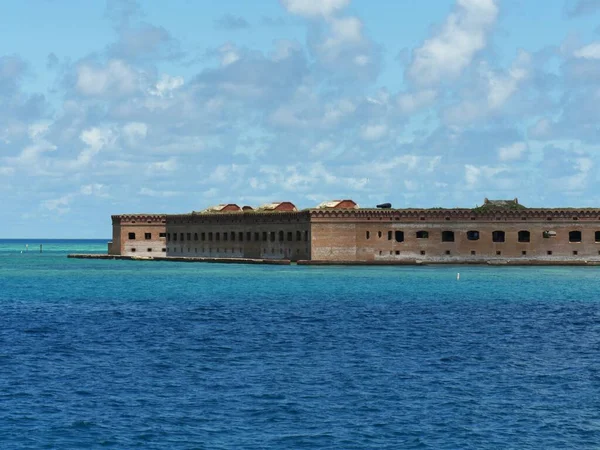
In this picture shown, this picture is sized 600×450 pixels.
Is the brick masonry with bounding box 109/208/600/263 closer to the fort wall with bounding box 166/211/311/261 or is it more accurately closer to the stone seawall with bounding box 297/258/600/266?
the stone seawall with bounding box 297/258/600/266

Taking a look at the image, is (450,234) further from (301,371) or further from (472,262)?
(301,371)

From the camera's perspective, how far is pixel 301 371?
93.8ft

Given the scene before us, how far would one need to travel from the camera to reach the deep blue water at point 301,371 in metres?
21.3

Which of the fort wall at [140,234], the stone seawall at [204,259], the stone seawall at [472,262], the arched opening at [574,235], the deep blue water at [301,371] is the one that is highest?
the fort wall at [140,234]

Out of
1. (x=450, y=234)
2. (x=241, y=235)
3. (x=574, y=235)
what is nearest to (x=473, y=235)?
(x=450, y=234)

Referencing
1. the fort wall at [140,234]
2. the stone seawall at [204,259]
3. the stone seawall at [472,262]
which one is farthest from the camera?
the fort wall at [140,234]

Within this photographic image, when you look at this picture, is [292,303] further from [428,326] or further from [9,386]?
[9,386]

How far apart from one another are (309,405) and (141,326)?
59.3ft

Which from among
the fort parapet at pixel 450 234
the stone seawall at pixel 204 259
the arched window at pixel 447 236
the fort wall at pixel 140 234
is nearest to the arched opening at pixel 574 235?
the fort parapet at pixel 450 234

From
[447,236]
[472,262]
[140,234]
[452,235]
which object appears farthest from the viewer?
[140,234]

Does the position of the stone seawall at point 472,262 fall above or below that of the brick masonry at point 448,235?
below

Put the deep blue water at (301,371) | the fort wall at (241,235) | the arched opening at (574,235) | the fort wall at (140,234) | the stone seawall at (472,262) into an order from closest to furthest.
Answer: the deep blue water at (301,371) < the stone seawall at (472,262) < the arched opening at (574,235) < the fort wall at (241,235) < the fort wall at (140,234)

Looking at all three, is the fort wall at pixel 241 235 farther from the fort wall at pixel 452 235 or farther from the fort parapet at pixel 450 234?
the fort wall at pixel 452 235

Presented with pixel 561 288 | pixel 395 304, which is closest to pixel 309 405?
pixel 395 304
